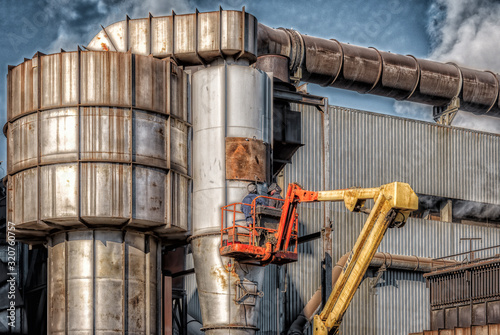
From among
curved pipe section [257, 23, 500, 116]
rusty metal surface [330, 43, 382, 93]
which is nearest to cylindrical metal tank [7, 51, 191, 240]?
curved pipe section [257, 23, 500, 116]

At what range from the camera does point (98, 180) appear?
30.9 m

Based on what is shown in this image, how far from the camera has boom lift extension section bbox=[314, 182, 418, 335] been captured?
30328 mm

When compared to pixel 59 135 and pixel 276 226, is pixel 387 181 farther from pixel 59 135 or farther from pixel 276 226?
pixel 59 135

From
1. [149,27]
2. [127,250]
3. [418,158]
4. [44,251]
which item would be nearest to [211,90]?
[149,27]

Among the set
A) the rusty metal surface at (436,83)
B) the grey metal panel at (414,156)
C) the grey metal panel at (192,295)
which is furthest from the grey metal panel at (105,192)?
the rusty metal surface at (436,83)

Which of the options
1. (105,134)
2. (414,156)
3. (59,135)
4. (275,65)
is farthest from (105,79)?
(414,156)

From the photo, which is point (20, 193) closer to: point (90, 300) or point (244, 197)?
point (90, 300)

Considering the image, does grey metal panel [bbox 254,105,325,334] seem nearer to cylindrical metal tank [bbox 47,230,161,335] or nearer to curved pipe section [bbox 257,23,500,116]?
curved pipe section [bbox 257,23,500,116]

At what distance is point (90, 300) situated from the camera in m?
30.5

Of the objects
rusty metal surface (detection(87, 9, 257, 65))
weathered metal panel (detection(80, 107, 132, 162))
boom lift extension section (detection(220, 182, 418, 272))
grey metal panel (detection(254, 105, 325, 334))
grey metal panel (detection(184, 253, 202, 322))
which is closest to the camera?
boom lift extension section (detection(220, 182, 418, 272))

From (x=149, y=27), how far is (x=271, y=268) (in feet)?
43.1

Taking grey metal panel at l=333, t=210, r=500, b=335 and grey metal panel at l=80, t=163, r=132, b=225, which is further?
grey metal panel at l=333, t=210, r=500, b=335

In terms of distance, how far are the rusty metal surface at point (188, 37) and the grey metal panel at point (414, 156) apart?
12.3 m

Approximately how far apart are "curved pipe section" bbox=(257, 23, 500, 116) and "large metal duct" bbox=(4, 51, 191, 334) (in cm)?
1272
